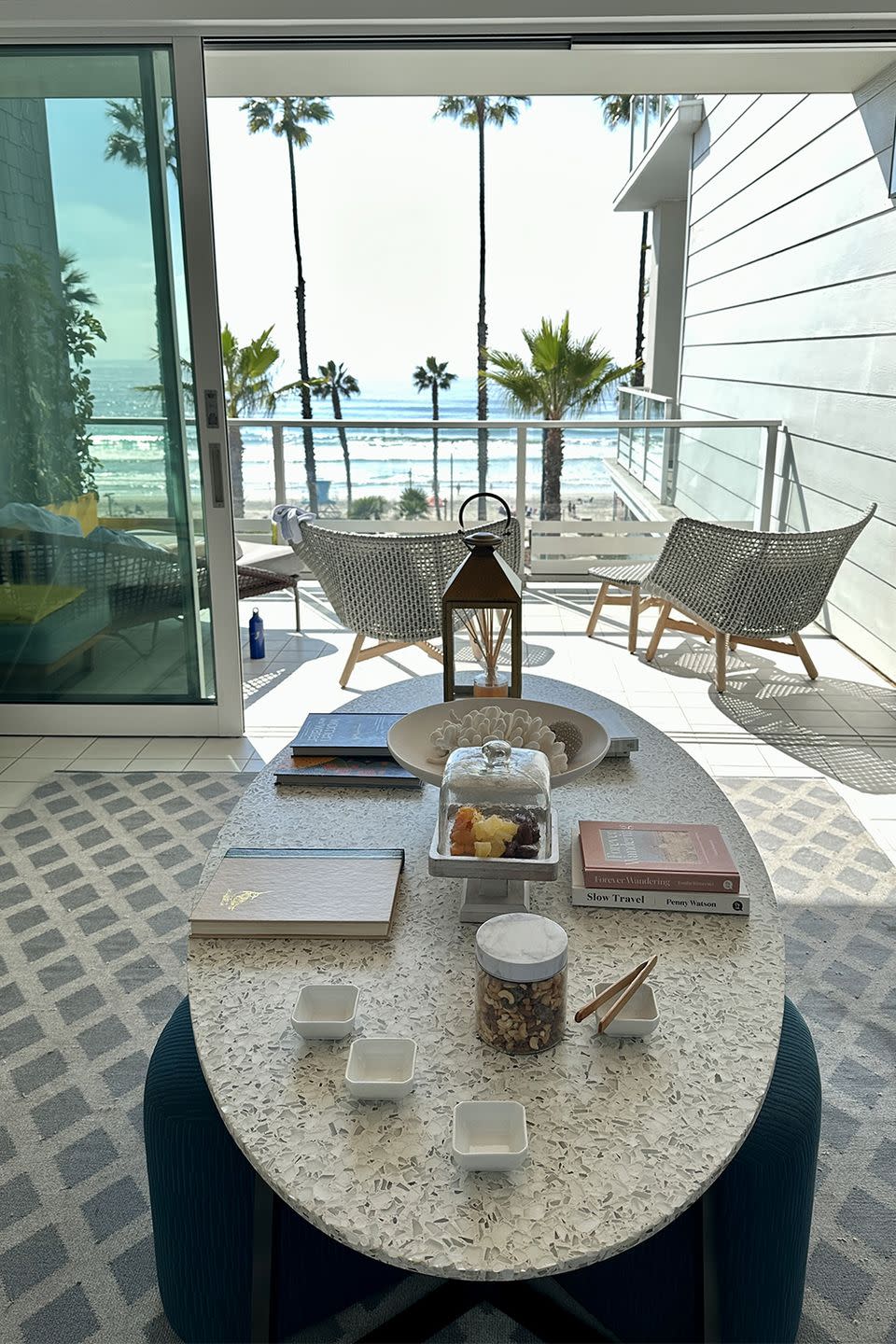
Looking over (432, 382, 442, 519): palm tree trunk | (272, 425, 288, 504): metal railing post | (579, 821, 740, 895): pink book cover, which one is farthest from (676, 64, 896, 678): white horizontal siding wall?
(579, 821, 740, 895): pink book cover

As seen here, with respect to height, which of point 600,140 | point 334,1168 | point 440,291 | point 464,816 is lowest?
point 334,1168

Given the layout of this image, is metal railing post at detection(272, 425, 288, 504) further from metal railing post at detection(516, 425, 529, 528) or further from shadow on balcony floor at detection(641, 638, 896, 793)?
shadow on balcony floor at detection(641, 638, 896, 793)

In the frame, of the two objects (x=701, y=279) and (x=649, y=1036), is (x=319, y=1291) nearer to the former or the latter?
(x=649, y=1036)

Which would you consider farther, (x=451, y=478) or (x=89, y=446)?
(x=451, y=478)

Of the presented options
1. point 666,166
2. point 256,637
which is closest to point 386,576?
point 256,637

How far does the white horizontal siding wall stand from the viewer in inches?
163

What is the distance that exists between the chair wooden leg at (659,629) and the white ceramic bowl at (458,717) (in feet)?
8.89

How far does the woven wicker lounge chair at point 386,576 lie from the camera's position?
3730mm

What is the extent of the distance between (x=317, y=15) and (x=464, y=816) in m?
2.69

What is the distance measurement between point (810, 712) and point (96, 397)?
9.46 ft

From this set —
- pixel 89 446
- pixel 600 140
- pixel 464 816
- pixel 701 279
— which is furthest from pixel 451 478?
pixel 600 140

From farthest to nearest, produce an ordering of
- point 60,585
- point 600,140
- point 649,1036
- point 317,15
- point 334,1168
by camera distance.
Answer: point 600,140 → point 60,585 → point 317,15 → point 649,1036 → point 334,1168

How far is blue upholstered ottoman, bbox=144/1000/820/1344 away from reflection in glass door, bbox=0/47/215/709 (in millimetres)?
2463

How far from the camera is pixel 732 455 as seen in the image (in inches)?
204
